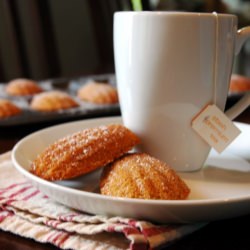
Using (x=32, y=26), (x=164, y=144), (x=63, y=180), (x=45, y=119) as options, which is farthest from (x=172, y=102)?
(x=32, y=26)

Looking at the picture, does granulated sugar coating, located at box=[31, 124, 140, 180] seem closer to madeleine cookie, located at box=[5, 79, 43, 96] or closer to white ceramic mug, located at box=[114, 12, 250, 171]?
white ceramic mug, located at box=[114, 12, 250, 171]

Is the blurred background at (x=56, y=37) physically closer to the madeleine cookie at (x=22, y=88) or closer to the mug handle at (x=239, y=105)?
the madeleine cookie at (x=22, y=88)

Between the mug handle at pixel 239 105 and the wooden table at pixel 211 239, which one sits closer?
the wooden table at pixel 211 239

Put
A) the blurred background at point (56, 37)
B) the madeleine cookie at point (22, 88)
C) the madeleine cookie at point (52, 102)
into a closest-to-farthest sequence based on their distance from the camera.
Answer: the madeleine cookie at point (52, 102) < the madeleine cookie at point (22, 88) < the blurred background at point (56, 37)

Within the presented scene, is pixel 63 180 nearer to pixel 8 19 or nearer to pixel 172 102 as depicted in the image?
pixel 172 102

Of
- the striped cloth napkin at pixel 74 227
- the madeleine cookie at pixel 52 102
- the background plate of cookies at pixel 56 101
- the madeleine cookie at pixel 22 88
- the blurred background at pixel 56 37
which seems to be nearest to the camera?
the striped cloth napkin at pixel 74 227

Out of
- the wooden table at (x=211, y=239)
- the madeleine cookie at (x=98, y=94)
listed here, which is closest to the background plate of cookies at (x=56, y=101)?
the madeleine cookie at (x=98, y=94)

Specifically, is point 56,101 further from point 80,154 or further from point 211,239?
point 211,239
